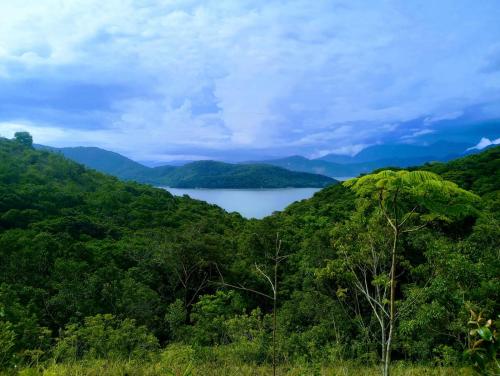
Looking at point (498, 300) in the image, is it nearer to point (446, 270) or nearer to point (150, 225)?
point (446, 270)

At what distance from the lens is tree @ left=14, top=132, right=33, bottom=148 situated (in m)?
91.3

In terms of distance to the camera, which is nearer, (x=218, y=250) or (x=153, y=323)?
(x=153, y=323)

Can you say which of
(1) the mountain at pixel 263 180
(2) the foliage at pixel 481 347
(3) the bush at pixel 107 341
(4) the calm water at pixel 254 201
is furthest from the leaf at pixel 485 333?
(1) the mountain at pixel 263 180

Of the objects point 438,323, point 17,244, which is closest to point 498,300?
point 438,323

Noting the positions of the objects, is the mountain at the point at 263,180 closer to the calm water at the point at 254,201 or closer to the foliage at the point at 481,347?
the calm water at the point at 254,201

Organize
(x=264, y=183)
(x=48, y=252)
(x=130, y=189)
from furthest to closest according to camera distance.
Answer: (x=264, y=183) < (x=130, y=189) < (x=48, y=252)

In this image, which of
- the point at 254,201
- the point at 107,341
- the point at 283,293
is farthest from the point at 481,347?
the point at 254,201

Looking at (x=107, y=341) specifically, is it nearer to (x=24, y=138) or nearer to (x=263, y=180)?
(x=24, y=138)

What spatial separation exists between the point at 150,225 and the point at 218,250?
2225 centimetres

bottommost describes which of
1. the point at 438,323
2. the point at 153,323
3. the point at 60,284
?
the point at 153,323

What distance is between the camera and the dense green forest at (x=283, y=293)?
16.5ft

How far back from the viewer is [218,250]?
26.0 metres

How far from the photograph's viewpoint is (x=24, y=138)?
305 feet

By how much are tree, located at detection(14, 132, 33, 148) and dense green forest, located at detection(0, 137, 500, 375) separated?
61.5 metres
